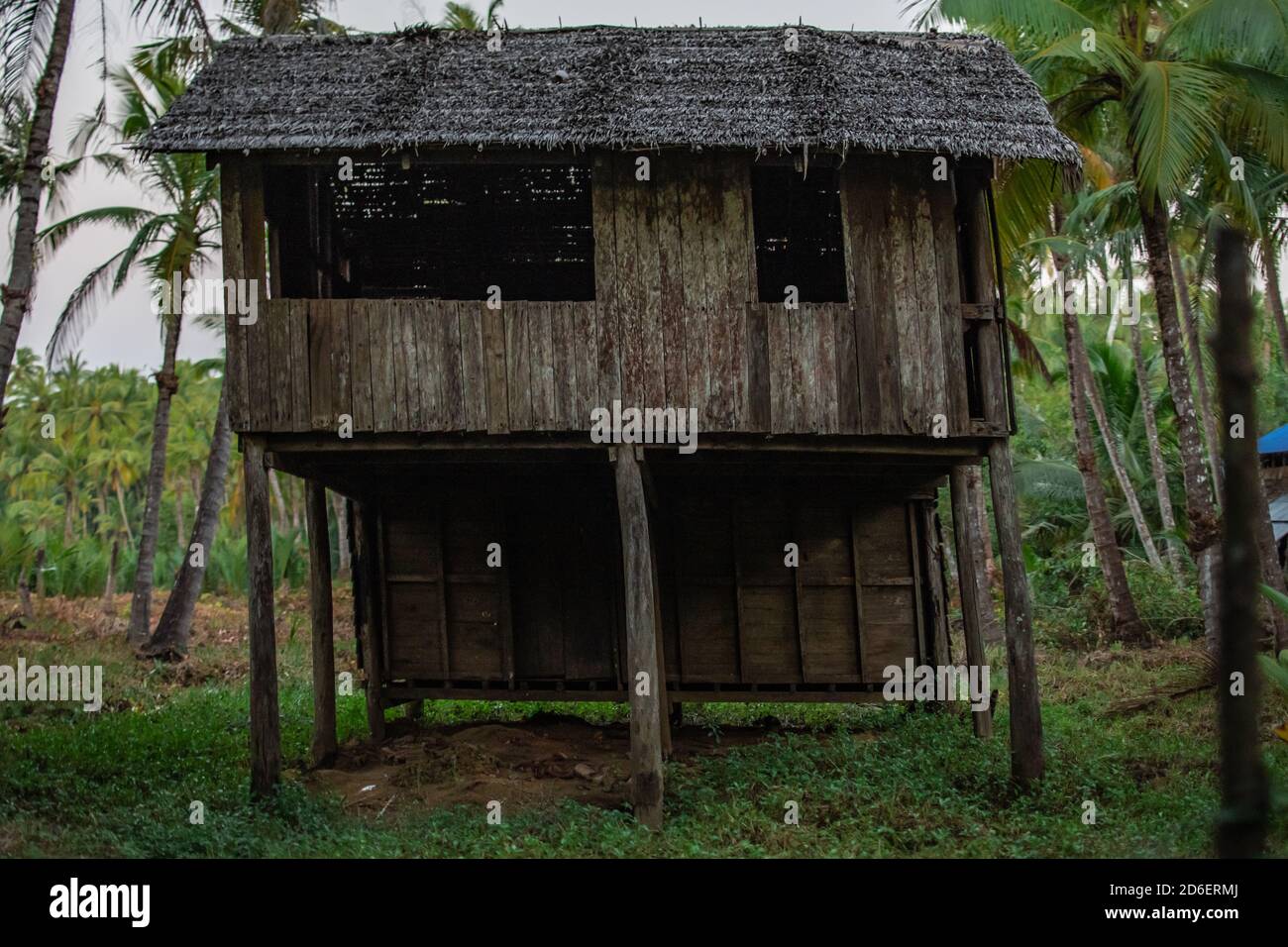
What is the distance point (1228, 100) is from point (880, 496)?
6889 mm

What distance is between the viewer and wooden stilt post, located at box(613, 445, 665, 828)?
9406 mm

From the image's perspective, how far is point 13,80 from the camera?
12531 mm

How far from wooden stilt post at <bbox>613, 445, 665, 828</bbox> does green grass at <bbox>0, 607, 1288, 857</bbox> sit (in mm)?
278

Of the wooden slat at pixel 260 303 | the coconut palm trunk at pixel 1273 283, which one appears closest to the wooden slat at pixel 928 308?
the wooden slat at pixel 260 303

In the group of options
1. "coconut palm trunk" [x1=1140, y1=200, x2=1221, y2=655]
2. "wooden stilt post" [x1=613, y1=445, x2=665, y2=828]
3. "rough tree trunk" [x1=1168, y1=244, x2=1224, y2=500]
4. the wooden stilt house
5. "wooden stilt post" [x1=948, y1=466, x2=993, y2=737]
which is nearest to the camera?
"wooden stilt post" [x1=613, y1=445, x2=665, y2=828]

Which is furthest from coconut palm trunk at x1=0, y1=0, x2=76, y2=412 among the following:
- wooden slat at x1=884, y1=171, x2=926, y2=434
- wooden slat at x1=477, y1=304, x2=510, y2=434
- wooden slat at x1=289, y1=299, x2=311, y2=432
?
wooden slat at x1=884, y1=171, x2=926, y2=434

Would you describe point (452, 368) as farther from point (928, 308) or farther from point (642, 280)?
point (928, 308)

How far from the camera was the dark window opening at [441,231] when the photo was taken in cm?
1165

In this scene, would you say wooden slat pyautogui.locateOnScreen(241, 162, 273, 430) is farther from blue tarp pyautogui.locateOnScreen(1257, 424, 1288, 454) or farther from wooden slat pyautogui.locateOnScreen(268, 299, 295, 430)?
blue tarp pyautogui.locateOnScreen(1257, 424, 1288, 454)

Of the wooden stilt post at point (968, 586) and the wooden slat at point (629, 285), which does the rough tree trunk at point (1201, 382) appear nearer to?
the wooden stilt post at point (968, 586)

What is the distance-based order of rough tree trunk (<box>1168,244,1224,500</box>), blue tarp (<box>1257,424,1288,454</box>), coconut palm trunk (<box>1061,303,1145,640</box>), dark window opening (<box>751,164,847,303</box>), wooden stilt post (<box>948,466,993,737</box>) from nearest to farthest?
wooden stilt post (<box>948,466,993,737</box>) < dark window opening (<box>751,164,847,303</box>) < coconut palm trunk (<box>1061,303,1145,640</box>) < rough tree trunk (<box>1168,244,1224,500</box>) < blue tarp (<box>1257,424,1288,454</box>)

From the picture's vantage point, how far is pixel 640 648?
9.77m

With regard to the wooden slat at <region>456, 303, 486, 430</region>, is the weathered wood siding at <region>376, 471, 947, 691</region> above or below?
below

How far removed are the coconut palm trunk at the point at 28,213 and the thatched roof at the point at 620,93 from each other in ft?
7.10
